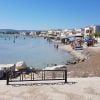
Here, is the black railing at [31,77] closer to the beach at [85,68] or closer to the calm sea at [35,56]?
the beach at [85,68]

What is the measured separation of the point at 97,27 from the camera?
446 ft

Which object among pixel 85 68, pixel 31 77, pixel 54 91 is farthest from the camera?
pixel 85 68

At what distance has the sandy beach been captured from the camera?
44.6 ft

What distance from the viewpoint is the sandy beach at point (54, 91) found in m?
13.6

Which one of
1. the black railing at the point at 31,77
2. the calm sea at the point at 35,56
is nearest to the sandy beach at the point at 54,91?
the black railing at the point at 31,77

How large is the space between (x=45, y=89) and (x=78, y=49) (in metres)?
56.3

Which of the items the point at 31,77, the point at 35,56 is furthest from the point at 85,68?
the point at 35,56

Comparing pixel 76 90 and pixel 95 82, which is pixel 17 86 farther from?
pixel 95 82

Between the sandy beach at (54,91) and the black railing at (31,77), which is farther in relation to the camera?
the black railing at (31,77)

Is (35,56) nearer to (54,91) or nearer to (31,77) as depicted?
(31,77)

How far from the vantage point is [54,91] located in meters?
14.8

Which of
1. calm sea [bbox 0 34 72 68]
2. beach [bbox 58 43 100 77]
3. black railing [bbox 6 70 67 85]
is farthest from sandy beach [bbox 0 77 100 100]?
calm sea [bbox 0 34 72 68]

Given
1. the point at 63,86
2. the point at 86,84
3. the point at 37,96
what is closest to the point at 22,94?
the point at 37,96

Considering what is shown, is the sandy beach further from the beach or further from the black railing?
the beach
